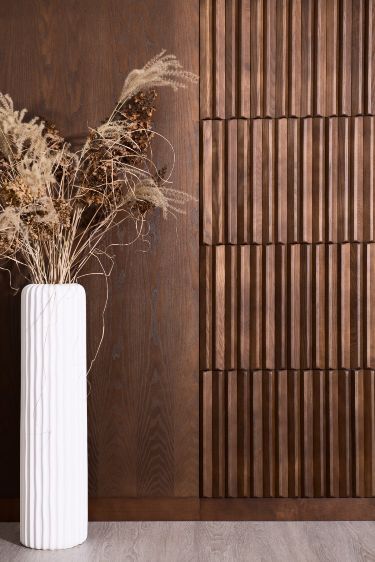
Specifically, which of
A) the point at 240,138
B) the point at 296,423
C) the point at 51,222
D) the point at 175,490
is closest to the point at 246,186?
the point at 240,138

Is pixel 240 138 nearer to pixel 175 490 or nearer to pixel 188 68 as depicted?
pixel 188 68

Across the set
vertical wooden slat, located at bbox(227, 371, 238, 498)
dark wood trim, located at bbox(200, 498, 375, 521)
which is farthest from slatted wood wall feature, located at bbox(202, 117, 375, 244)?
dark wood trim, located at bbox(200, 498, 375, 521)

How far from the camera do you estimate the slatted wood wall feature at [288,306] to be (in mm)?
2342

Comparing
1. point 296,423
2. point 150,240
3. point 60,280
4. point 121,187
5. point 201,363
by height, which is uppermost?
point 121,187

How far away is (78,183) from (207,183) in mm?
491

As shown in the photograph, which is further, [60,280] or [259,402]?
[259,402]

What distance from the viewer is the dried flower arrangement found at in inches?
79.5

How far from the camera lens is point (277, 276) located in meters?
2.35

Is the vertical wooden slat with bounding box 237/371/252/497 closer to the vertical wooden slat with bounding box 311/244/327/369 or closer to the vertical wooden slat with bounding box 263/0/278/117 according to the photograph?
the vertical wooden slat with bounding box 311/244/327/369

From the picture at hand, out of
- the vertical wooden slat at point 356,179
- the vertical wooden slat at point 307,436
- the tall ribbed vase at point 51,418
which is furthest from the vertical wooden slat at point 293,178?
the tall ribbed vase at point 51,418

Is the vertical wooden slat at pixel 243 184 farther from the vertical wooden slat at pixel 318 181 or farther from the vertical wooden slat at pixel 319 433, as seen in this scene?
the vertical wooden slat at pixel 319 433

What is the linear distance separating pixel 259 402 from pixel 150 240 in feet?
2.48

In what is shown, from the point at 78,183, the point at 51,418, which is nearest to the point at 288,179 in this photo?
the point at 78,183

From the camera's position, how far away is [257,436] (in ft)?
7.69
